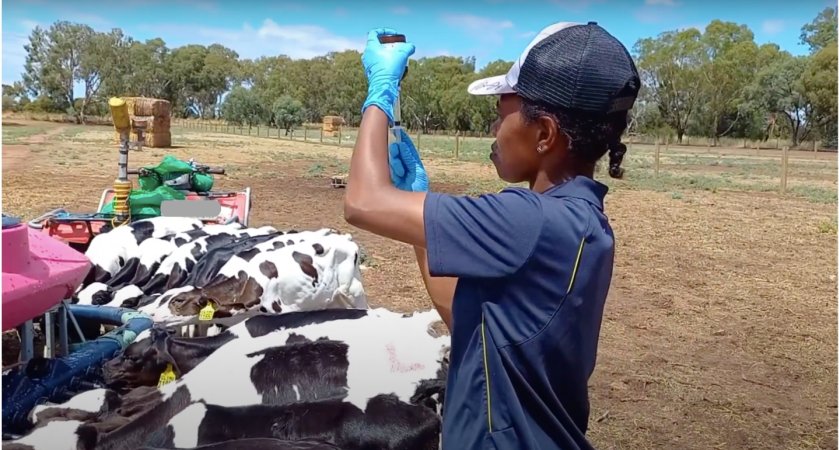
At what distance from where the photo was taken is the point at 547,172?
156 cm

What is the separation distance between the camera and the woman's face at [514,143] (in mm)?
1545

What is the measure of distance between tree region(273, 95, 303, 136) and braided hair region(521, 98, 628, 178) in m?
63.2

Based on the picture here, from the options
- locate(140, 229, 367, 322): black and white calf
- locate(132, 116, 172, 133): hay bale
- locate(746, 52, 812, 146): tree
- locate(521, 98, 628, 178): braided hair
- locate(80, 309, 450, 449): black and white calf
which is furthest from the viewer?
locate(746, 52, 812, 146): tree

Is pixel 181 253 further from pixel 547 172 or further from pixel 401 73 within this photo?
pixel 547 172

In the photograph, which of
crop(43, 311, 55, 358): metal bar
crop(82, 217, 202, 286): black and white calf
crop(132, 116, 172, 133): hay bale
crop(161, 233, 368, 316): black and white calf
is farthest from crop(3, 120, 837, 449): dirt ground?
crop(132, 116, 172, 133): hay bale

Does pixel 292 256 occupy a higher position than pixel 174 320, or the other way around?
pixel 292 256

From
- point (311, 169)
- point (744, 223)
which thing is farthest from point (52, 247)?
point (311, 169)

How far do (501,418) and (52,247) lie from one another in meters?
2.07

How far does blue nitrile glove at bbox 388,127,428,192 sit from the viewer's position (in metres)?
2.12

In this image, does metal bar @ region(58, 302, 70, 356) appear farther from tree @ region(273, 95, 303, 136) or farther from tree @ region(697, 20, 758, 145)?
tree @ region(697, 20, 758, 145)

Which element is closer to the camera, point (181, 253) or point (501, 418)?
point (501, 418)

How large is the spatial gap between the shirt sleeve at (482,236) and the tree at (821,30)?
79.6 meters

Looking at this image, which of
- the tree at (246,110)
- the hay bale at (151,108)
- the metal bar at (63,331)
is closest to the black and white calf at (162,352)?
the metal bar at (63,331)

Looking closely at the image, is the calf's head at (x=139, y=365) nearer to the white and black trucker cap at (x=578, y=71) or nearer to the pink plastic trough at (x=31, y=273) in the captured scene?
the pink plastic trough at (x=31, y=273)
